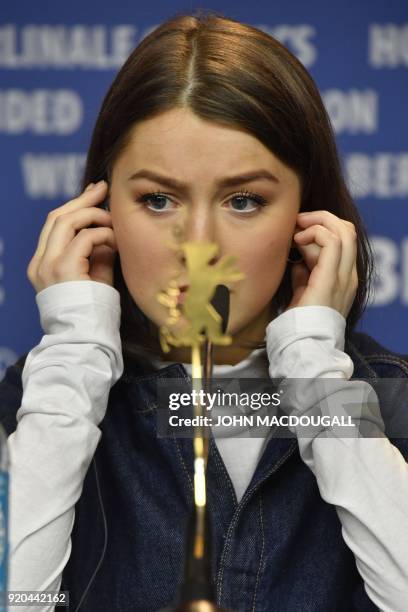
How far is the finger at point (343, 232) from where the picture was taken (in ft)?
4.83

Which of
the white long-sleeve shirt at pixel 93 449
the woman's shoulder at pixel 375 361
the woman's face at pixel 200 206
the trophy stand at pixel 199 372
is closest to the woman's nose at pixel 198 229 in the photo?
the woman's face at pixel 200 206

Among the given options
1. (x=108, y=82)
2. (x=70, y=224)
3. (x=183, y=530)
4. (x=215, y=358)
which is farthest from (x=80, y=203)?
(x=108, y=82)

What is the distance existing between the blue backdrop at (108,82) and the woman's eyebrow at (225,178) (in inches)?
32.3

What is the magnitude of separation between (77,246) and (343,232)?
0.35m

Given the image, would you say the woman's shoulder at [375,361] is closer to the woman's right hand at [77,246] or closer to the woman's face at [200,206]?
the woman's face at [200,206]

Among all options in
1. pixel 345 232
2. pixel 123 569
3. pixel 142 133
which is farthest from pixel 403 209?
pixel 123 569

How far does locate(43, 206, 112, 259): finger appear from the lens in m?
1.49

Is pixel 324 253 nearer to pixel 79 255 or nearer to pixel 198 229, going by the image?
pixel 198 229

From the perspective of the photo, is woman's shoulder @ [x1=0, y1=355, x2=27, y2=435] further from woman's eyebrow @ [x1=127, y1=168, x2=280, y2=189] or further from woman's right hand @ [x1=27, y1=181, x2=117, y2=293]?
woman's eyebrow @ [x1=127, y1=168, x2=280, y2=189]

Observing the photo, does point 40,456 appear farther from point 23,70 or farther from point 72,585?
point 23,70

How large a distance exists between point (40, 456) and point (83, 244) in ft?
1.01

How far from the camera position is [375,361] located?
1574mm

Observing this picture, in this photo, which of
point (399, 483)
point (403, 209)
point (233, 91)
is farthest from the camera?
point (403, 209)

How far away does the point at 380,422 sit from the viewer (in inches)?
54.5
